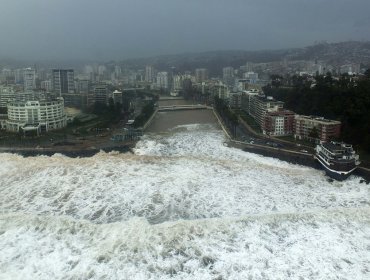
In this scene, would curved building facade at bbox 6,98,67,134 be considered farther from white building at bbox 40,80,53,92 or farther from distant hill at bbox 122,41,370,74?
distant hill at bbox 122,41,370,74

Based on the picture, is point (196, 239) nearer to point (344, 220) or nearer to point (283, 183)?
point (344, 220)

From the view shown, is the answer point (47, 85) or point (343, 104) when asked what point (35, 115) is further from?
point (47, 85)

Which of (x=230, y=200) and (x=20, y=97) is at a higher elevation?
(x=20, y=97)

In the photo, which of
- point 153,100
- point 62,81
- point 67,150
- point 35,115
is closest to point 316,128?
point 67,150

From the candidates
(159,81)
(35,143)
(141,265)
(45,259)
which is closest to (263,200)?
(141,265)

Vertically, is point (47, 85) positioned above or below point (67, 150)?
above

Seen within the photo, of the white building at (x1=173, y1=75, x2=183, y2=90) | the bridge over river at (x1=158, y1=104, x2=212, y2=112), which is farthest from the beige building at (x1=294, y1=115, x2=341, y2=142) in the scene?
the white building at (x1=173, y1=75, x2=183, y2=90)
